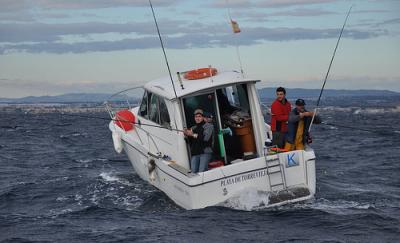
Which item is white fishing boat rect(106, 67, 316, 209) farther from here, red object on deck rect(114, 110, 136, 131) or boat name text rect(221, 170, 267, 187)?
red object on deck rect(114, 110, 136, 131)

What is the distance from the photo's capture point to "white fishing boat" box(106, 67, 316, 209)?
1194cm

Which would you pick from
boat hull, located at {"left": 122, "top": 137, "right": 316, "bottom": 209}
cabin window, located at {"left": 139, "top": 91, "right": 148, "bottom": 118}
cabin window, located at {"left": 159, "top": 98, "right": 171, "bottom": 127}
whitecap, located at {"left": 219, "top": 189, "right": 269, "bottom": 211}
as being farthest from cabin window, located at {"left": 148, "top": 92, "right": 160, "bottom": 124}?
whitecap, located at {"left": 219, "top": 189, "right": 269, "bottom": 211}

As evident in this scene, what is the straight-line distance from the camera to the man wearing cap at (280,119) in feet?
43.9

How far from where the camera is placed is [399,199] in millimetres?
13609

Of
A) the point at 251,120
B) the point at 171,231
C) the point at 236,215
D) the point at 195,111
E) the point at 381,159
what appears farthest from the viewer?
the point at 381,159

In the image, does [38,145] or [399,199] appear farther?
[38,145]

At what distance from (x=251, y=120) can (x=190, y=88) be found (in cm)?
151

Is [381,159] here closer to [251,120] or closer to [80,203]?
[251,120]

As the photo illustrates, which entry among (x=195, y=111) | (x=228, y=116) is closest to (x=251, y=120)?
(x=228, y=116)

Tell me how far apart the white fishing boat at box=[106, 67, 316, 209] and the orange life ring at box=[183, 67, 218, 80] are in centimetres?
3

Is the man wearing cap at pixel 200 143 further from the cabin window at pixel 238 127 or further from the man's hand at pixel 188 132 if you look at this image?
the cabin window at pixel 238 127

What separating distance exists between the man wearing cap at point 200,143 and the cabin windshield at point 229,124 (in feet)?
1.48

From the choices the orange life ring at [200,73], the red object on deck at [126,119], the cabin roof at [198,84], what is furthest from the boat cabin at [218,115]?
the red object on deck at [126,119]

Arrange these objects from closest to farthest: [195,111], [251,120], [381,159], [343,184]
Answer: [195,111]
[251,120]
[343,184]
[381,159]
